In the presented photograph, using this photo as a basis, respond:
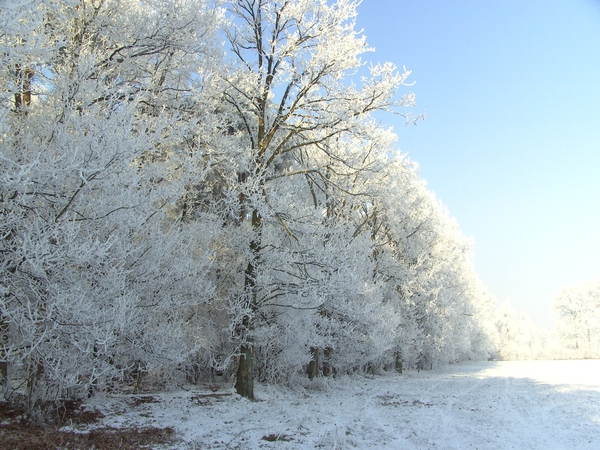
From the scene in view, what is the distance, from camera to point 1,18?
4.07m

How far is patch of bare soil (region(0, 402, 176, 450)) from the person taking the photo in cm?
542

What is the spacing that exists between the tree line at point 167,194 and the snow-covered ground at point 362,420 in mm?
886

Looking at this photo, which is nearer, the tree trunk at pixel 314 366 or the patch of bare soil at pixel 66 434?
the patch of bare soil at pixel 66 434

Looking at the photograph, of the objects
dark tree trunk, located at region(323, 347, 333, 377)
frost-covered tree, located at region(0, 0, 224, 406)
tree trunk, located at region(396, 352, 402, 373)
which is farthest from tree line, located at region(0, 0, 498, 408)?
tree trunk, located at region(396, 352, 402, 373)

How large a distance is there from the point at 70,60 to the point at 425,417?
9.85 metres

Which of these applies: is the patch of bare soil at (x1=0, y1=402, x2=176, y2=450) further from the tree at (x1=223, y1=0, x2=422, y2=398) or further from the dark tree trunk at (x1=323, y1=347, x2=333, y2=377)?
the dark tree trunk at (x1=323, y1=347, x2=333, y2=377)

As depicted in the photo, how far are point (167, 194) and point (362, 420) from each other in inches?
226

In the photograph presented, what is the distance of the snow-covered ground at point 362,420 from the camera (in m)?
6.76

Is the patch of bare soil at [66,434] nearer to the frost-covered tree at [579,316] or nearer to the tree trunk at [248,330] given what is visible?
the tree trunk at [248,330]

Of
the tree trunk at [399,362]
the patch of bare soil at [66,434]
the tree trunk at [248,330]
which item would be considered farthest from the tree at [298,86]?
the tree trunk at [399,362]

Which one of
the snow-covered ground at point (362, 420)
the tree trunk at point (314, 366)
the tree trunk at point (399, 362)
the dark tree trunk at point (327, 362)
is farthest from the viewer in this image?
the tree trunk at point (399, 362)

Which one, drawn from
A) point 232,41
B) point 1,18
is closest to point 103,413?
point 1,18

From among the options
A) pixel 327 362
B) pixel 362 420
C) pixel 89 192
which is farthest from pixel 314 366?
pixel 89 192

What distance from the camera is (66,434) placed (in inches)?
235
